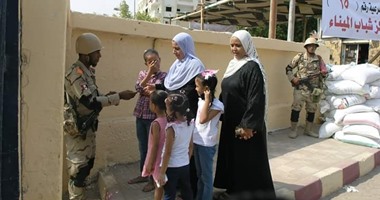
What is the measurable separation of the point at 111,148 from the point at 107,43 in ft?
3.80

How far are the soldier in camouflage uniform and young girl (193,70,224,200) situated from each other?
72cm

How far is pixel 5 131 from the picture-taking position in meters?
2.32

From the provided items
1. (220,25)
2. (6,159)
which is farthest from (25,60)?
(220,25)

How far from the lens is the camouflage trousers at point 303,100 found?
601 centimetres

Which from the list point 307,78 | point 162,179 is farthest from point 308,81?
point 162,179

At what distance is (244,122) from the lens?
2959 millimetres

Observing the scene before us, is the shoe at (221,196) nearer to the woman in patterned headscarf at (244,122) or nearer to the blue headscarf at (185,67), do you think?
the woman in patterned headscarf at (244,122)

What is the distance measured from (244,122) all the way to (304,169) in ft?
5.97

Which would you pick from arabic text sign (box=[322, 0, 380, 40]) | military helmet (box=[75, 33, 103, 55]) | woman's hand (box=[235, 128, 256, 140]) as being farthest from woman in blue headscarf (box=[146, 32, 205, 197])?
arabic text sign (box=[322, 0, 380, 40])

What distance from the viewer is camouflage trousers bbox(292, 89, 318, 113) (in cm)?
601

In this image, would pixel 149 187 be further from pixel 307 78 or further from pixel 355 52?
pixel 355 52

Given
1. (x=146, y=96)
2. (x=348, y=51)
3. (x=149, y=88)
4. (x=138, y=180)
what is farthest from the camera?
(x=348, y=51)

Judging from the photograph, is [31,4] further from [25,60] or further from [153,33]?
[153,33]

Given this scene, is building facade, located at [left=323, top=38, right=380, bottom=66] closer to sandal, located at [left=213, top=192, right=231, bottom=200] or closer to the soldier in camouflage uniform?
sandal, located at [left=213, top=192, right=231, bottom=200]
